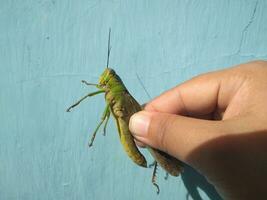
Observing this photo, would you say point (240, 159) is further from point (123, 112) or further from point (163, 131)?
point (123, 112)

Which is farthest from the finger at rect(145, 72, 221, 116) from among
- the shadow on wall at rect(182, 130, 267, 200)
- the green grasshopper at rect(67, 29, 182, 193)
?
the shadow on wall at rect(182, 130, 267, 200)

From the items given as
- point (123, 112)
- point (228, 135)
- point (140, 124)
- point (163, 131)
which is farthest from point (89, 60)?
point (228, 135)

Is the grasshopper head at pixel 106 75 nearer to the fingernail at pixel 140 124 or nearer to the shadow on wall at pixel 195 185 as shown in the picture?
the fingernail at pixel 140 124

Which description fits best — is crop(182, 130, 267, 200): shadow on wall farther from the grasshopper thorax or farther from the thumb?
the grasshopper thorax

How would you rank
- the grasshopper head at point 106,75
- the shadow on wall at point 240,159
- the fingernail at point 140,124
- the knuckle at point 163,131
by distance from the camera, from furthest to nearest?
1. the grasshopper head at point 106,75
2. the fingernail at point 140,124
3. the knuckle at point 163,131
4. the shadow on wall at point 240,159

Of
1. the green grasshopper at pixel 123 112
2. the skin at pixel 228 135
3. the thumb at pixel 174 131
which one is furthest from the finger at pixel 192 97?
the thumb at pixel 174 131

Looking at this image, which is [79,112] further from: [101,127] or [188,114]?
[188,114]
